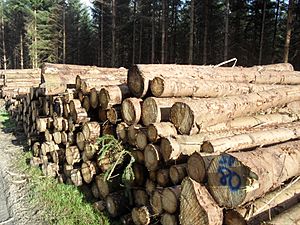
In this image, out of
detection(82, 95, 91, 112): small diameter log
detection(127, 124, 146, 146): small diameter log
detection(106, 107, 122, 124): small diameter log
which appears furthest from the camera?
detection(82, 95, 91, 112): small diameter log

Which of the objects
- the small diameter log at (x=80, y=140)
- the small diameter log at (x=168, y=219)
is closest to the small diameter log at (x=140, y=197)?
the small diameter log at (x=168, y=219)

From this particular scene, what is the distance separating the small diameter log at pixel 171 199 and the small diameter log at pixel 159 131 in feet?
2.49

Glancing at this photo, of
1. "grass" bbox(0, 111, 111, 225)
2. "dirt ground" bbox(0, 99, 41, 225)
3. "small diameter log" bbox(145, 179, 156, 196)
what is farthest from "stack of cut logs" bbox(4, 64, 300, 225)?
"dirt ground" bbox(0, 99, 41, 225)

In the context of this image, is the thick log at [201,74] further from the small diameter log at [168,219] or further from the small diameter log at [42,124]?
the small diameter log at [42,124]

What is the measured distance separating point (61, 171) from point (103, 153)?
196 centimetres

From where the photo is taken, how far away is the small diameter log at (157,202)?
3.87 m

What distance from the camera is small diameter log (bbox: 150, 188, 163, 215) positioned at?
12.7ft

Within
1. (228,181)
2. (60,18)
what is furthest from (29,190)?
(60,18)

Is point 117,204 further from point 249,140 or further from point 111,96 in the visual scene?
point 249,140

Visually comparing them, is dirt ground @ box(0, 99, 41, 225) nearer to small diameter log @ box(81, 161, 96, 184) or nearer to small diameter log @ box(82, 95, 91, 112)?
small diameter log @ box(81, 161, 96, 184)

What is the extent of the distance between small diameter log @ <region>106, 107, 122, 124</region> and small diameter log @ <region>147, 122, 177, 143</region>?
3.34ft

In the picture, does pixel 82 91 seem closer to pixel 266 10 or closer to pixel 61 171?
pixel 61 171

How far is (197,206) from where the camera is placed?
3244 mm

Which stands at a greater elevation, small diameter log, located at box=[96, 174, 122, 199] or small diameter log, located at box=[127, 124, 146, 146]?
small diameter log, located at box=[127, 124, 146, 146]
